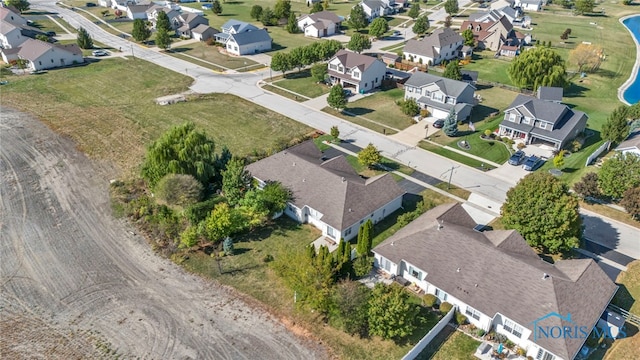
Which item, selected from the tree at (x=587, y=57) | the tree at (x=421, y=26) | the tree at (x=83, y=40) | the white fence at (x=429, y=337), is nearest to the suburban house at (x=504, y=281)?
the white fence at (x=429, y=337)

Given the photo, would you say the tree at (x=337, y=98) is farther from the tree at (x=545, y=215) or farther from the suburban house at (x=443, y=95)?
the tree at (x=545, y=215)

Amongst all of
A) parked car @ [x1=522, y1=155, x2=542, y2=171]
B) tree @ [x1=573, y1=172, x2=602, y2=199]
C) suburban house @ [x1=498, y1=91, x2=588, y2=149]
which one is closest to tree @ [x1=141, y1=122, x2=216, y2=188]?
parked car @ [x1=522, y1=155, x2=542, y2=171]

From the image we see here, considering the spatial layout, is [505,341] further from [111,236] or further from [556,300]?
[111,236]

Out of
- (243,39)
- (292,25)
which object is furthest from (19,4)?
(292,25)

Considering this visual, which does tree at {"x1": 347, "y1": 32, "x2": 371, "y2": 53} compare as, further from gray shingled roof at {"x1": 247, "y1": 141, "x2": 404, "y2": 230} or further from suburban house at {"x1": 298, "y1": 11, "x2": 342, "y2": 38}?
gray shingled roof at {"x1": 247, "y1": 141, "x2": 404, "y2": 230}

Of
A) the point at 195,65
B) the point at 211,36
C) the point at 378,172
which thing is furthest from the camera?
the point at 211,36

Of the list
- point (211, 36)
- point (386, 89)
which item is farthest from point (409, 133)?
point (211, 36)
